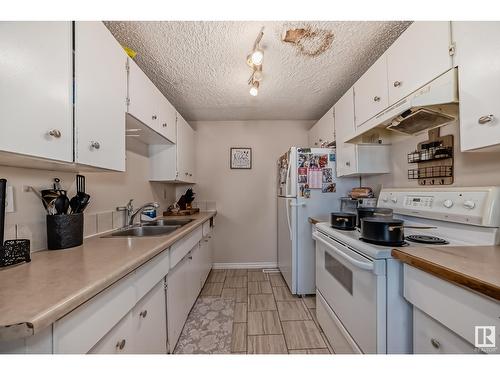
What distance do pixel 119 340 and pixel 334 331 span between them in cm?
132

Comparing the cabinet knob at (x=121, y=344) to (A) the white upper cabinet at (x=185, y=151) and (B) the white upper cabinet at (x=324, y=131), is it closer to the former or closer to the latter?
(A) the white upper cabinet at (x=185, y=151)

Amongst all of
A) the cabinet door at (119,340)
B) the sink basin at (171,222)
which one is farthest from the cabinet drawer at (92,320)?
the sink basin at (171,222)

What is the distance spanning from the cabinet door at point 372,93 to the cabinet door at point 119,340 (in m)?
1.94

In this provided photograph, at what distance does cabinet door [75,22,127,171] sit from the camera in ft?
3.06

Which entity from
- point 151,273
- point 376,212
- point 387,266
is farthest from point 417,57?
point 151,273

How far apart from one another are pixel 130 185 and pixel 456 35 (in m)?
2.40

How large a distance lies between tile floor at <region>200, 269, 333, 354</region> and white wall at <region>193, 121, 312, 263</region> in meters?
0.44

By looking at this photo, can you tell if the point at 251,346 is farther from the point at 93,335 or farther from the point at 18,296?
the point at 18,296

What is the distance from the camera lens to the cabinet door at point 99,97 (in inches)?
36.7

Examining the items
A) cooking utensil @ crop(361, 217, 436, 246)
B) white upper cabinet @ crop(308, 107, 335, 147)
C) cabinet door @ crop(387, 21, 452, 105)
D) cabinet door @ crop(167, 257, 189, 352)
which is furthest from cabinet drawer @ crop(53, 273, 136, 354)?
white upper cabinet @ crop(308, 107, 335, 147)

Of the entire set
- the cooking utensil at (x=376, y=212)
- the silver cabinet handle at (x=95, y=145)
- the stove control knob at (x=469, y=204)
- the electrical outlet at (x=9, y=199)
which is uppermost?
the silver cabinet handle at (x=95, y=145)

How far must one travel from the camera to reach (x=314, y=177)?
2217 mm

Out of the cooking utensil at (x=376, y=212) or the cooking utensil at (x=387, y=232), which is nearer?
the cooking utensil at (x=387, y=232)

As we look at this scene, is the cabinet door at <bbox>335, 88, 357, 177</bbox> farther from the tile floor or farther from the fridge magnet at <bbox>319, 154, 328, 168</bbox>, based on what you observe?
the tile floor
